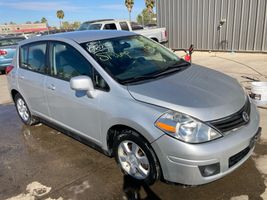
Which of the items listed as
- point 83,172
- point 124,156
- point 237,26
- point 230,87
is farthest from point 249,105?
point 237,26

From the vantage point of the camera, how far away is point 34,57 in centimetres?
443

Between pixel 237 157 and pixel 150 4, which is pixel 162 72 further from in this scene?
pixel 150 4

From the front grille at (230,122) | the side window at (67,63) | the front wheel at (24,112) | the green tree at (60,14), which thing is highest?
the green tree at (60,14)

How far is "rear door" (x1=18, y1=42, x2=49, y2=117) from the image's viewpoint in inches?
164

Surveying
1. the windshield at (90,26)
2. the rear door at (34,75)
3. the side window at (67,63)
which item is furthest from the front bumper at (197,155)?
the windshield at (90,26)

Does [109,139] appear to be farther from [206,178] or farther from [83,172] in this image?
[206,178]

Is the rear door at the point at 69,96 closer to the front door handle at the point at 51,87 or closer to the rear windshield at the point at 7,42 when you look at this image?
the front door handle at the point at 51,87

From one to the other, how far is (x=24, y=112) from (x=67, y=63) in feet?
6.98

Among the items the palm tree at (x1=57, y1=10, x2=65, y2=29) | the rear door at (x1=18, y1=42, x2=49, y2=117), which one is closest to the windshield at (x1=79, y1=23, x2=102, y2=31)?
the rear door at (x1=18, y1=42, x2=49, y2=117)

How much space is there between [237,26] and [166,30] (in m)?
3.78

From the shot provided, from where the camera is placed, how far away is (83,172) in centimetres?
346

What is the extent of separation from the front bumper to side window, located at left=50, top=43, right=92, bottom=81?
137 centimetres

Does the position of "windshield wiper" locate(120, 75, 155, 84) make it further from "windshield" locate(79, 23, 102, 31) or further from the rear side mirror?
"windshield" locate(79, 23, 102, 31)

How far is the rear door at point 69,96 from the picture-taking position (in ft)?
10.9
